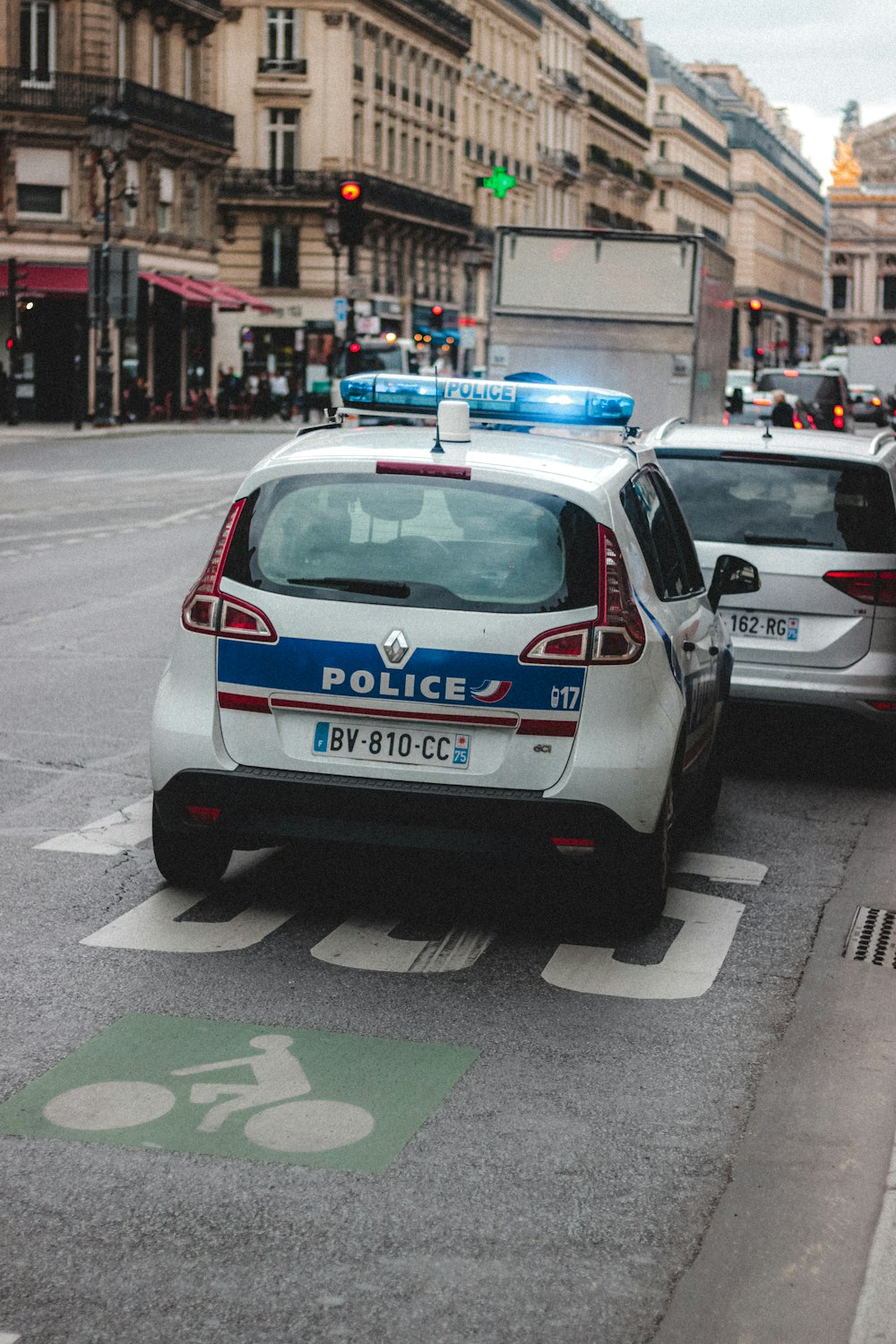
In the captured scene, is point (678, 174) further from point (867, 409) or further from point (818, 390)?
point (818, 390)

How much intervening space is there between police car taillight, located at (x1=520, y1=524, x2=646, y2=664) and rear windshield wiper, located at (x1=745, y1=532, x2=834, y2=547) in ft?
11.8

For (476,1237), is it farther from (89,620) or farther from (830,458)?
(89,620)

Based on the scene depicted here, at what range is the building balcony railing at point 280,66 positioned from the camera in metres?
75.6

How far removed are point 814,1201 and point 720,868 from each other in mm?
3614

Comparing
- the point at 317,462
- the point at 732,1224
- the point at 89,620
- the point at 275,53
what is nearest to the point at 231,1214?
the point at 732,1224

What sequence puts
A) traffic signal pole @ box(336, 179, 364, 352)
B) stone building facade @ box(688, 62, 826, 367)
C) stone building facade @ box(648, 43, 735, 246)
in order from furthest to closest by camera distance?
stone building facade @ box(688, 62, 826, 367)
stone building facade @ box(648, 43, 735, 246)
traffic signal pole @ box(336, 179, 364, 352)

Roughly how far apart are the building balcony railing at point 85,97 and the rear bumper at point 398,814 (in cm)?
5054

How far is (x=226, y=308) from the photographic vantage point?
211 ft

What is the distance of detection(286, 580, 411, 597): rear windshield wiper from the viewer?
6691mm

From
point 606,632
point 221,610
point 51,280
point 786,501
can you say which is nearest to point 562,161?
point 51,280

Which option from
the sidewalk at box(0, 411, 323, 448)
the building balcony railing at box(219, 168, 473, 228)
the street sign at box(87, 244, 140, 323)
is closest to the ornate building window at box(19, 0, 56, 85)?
the sidewalk at box(0, 411, 323, 448)

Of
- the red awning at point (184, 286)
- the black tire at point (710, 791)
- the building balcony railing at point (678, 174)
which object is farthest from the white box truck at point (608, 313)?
the building balcony railing at point (678, 174)

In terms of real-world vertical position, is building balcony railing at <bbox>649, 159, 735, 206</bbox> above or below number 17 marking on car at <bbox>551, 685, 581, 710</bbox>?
above

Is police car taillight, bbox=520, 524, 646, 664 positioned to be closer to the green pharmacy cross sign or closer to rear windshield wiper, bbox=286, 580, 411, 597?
rear windshield wiper, bbox=286, 580, 411, 597
